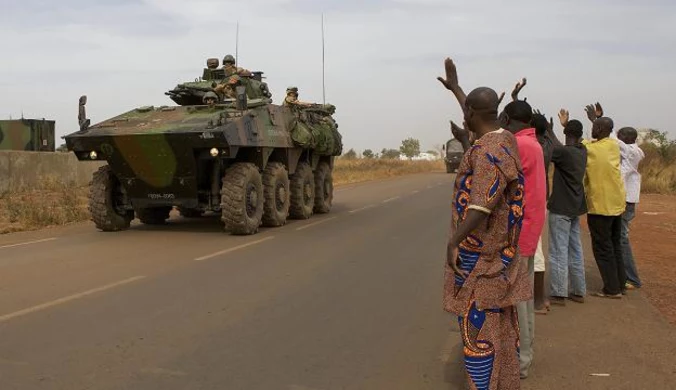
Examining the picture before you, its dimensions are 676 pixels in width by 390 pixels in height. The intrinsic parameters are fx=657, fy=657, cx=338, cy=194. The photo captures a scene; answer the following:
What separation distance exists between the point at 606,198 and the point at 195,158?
6.41 metres

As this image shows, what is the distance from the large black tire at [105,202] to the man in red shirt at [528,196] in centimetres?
829

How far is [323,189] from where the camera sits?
1517cm

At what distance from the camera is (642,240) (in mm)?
10891

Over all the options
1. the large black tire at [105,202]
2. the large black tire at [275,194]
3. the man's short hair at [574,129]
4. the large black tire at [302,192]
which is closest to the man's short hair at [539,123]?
the man's short hair at [574,129]

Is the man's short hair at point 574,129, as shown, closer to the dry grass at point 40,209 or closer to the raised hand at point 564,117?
the raised hand at point 564,117

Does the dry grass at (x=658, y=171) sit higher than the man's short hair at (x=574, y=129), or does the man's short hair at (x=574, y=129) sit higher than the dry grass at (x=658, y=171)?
the man's short hair at (x=574, y=129)

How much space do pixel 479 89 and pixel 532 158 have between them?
3.23ft

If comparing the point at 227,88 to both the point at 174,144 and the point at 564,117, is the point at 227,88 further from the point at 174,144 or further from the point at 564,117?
the point at 564,117

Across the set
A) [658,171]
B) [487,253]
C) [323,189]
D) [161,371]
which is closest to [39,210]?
[323,189]

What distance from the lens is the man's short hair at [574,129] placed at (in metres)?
5.74

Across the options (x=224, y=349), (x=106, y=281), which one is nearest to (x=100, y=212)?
(x=106, y=281)

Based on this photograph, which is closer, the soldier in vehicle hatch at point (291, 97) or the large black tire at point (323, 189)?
the soldier in vehicle hatch at point (291, 97)

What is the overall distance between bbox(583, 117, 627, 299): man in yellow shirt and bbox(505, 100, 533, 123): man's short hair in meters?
2.02

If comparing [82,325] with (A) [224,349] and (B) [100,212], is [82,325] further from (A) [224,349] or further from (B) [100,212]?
(B) [100,212]
